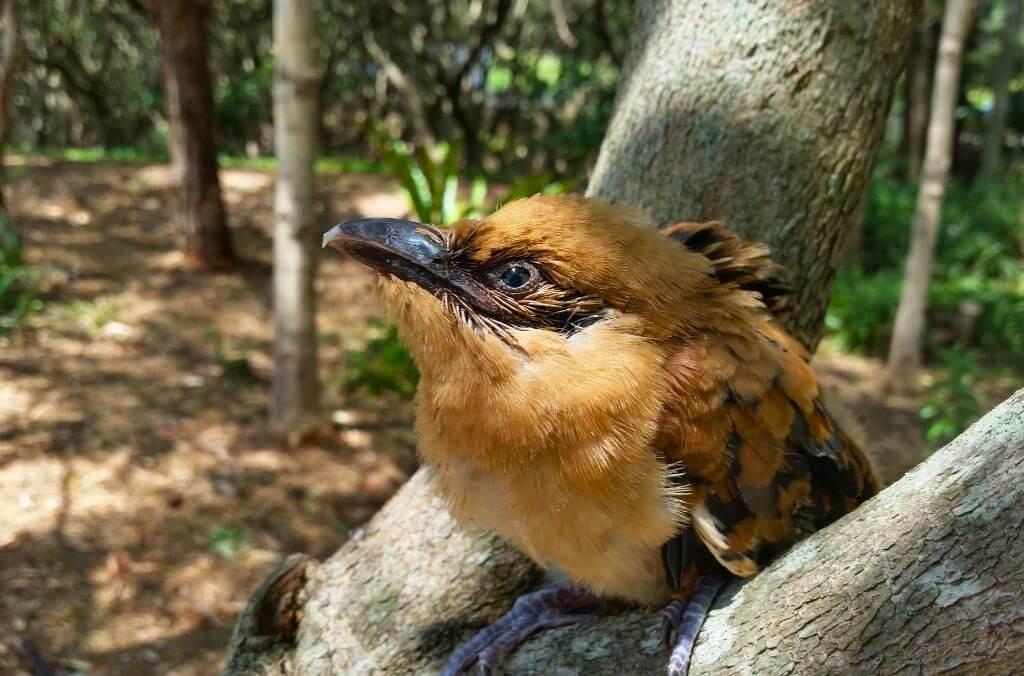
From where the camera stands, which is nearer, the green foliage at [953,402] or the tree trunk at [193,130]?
the green foliage at [953,402]

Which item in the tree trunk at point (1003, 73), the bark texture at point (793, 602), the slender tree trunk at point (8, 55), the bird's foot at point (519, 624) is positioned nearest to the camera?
the bark texture at point (793, 602)

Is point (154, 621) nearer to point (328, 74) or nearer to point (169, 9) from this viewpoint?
point (169, 9)

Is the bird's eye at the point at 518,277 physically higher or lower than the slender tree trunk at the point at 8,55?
lower

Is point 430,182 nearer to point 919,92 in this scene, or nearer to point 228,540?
point 228,540

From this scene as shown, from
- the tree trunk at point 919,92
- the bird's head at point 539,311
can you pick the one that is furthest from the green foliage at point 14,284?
the tree trunk at point 919,92

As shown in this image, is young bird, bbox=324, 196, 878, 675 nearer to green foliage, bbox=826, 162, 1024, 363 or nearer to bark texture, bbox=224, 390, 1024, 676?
bark texture, bbox=224, 390, 1024, 676

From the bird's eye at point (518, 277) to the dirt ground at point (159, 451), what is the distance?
2047 millimetres

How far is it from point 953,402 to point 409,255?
20.7ft

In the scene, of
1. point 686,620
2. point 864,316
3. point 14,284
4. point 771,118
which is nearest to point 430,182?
point 14,284

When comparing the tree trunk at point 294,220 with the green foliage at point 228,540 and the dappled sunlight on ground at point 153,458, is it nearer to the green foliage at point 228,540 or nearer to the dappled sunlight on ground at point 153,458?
the dappled sunlight on ground at point 153,458

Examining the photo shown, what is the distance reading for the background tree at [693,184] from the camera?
2.24 meters

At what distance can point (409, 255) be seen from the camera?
74.5 inches

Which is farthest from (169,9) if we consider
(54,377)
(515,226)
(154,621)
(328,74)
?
(328,74)

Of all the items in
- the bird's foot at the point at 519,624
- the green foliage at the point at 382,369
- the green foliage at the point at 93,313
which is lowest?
the green foliage at the point at 382,369
